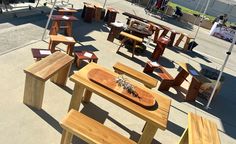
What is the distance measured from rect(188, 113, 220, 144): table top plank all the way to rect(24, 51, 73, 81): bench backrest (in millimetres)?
2474

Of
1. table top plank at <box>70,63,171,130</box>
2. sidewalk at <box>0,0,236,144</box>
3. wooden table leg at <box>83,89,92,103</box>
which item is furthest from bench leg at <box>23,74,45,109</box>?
wooden table leg at <box>83,89,92,103</box>

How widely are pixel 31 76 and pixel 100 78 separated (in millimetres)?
1147

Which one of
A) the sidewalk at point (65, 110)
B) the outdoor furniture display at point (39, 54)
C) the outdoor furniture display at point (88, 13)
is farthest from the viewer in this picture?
the outdoor furniture display at point (88, 13)

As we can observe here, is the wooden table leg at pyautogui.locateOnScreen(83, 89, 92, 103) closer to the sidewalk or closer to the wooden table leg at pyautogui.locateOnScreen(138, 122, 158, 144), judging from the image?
the sidewalk

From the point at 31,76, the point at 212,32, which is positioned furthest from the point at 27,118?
the point at 212,32

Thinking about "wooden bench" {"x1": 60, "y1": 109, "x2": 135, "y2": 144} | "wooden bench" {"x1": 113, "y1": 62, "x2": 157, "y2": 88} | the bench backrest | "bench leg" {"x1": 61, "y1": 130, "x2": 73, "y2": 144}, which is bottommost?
"bench leg" {"x1": 61, "y1": 130, "x2": 73, "y2": 144}

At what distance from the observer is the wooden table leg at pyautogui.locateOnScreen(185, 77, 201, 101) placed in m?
7.05

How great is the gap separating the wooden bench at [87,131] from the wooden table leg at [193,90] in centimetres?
366

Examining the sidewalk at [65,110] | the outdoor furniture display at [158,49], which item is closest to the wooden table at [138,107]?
the sidewalk at [65,110]

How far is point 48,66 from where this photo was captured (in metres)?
5.04

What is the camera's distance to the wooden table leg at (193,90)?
23.1 ft

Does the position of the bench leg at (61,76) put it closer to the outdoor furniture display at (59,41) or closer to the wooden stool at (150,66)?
the outdoor furniture display at (59,41)

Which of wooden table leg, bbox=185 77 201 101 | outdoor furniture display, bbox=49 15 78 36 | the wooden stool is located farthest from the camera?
outdoor furniture display, bbox=49 15 78 36

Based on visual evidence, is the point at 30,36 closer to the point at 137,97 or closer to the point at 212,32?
the point at 137,97
